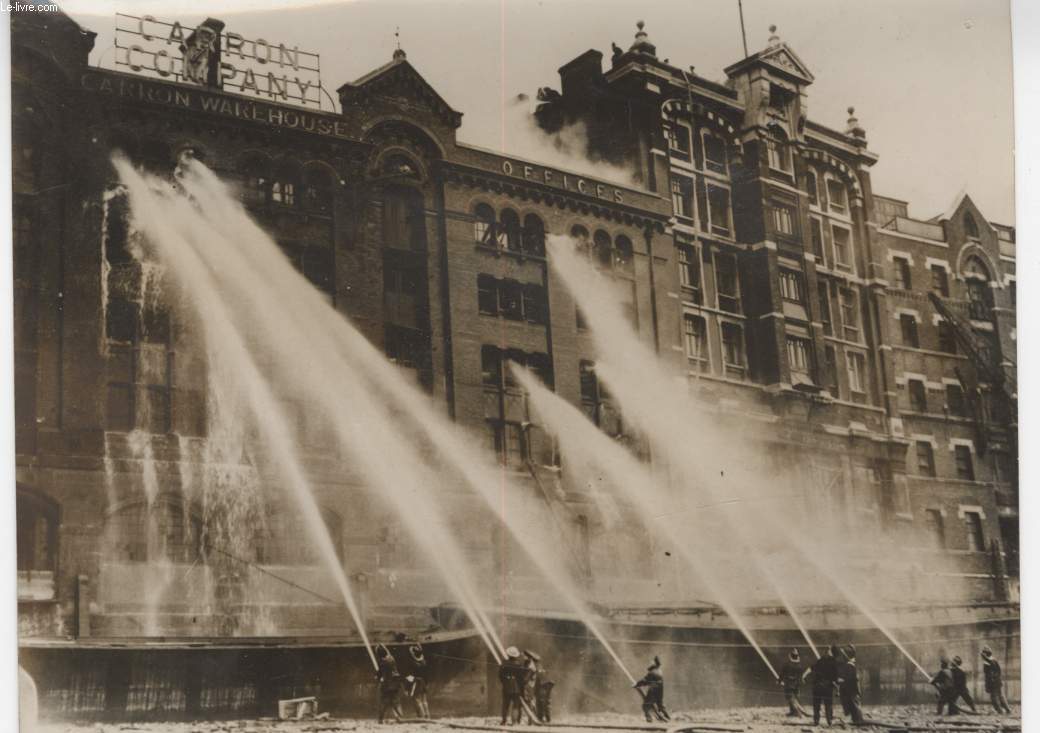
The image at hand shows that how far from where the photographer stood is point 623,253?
10070 mm

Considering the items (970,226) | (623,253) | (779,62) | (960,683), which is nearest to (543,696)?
(960,683)

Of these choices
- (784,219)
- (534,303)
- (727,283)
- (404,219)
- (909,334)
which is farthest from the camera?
(909,334)

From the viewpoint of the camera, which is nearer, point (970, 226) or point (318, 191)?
point (318, 191)

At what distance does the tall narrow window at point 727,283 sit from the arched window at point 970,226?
197cm

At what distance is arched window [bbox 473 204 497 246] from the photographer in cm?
962

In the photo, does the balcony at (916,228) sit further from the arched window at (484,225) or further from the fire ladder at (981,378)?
the arched window at (484,225)

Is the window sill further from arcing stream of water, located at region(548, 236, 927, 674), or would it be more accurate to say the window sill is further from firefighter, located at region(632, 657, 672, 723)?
firefighter, located at region(632, 657, 672, 723)

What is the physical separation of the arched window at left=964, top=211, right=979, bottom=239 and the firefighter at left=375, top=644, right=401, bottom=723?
5.92 metres

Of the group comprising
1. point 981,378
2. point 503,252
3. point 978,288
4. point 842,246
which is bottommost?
point 981,378

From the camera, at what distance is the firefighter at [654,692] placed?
29.5 ft

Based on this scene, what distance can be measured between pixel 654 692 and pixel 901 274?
4351 mm

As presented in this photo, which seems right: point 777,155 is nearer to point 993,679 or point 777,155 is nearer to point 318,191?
point 318,191

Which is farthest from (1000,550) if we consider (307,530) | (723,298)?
(307,530)

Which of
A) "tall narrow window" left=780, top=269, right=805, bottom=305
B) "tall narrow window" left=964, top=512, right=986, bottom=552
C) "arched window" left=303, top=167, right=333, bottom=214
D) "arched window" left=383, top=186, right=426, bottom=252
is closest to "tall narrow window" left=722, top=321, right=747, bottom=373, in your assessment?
"tall narrow window" left=780, top=269, right=805, bottom=305
